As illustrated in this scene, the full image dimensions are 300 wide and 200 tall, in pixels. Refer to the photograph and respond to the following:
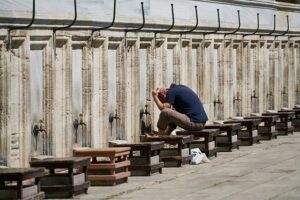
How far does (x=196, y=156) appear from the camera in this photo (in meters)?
25.8

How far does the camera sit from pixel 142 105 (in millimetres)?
27406

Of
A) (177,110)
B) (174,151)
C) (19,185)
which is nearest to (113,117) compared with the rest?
(174,151)

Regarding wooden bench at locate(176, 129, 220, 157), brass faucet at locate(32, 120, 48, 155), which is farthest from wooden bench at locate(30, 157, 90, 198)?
wooden bench at locate(176, 129, 220, 157)

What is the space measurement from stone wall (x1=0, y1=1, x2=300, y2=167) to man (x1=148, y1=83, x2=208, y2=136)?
55cm

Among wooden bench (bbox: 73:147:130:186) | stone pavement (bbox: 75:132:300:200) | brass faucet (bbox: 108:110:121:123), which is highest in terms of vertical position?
brass faucet (bbox: 108:110:121:123)

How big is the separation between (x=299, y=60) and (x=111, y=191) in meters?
21.6

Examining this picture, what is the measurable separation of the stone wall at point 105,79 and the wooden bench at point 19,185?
90.4 inches

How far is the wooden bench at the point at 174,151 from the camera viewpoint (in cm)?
2500

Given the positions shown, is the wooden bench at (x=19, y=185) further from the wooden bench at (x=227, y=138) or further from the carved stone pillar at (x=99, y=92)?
the wooden bench at (x=227, y=138)

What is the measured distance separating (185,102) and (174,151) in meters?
1.85

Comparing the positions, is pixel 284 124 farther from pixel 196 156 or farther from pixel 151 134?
pixel 196 156

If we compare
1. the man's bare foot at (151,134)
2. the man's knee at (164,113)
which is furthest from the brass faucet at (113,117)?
the man's knee at (164,113)

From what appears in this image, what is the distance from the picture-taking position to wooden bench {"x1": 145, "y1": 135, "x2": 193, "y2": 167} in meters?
25.0

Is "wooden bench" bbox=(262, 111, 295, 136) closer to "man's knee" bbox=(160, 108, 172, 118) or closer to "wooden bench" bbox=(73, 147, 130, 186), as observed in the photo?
"man's knee" bbox=(160, 108, 172, 118)
